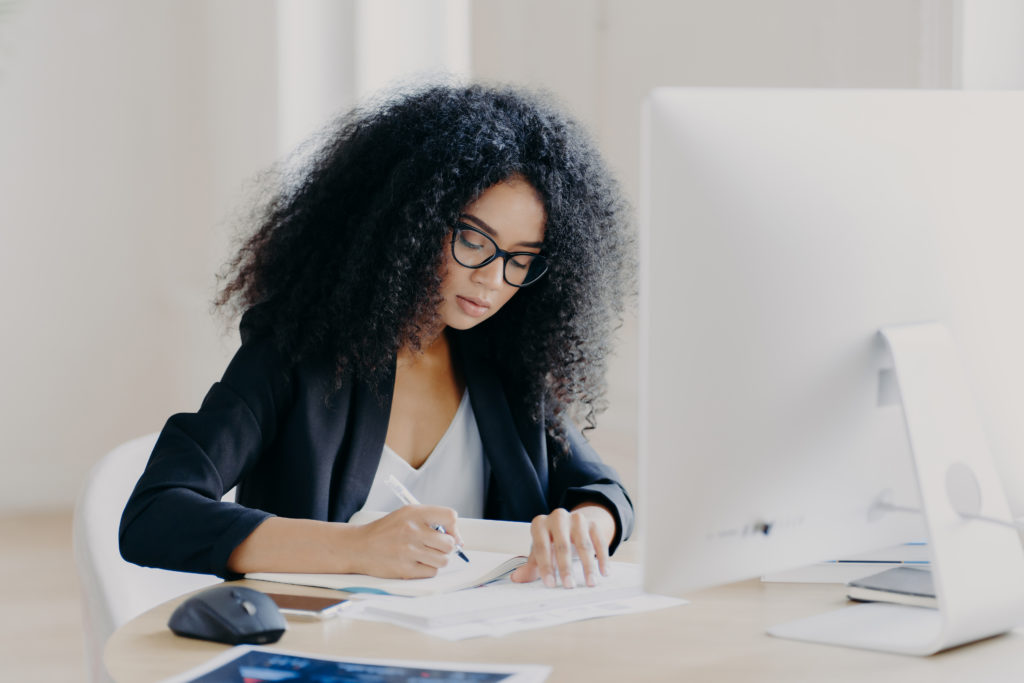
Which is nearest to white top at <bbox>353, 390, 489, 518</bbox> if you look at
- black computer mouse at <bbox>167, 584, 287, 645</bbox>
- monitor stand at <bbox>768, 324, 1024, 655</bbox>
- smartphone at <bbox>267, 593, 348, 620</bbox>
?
smartphone at <bbox>267, 593, 348, 620</bbox>

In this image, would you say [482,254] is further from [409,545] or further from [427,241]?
[409,545]

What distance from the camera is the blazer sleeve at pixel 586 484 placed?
1595mm

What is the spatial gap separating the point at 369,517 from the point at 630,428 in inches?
67.8

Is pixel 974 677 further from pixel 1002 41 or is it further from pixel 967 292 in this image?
pixel 1002 41

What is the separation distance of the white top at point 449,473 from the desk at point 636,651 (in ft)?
1.80

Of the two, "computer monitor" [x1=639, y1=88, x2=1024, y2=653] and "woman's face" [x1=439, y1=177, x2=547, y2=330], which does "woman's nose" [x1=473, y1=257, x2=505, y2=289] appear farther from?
"computer monitor" [x1=639, y1=88, x2=1024, y2=653]

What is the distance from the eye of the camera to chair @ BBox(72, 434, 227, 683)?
138cm

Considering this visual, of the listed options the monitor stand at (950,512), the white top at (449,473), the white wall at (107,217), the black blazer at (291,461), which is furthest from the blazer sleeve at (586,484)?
the white wall at (107,217)

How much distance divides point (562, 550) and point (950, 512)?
41cm

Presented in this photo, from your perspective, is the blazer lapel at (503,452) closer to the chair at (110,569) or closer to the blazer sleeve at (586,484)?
the blazer sleeve at (586,484)

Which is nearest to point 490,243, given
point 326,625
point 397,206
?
point 397,206

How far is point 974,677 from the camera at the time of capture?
0.99 metres

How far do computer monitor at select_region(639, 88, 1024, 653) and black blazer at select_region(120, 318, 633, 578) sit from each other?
0.58 metres

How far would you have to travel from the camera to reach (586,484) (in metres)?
1.77
